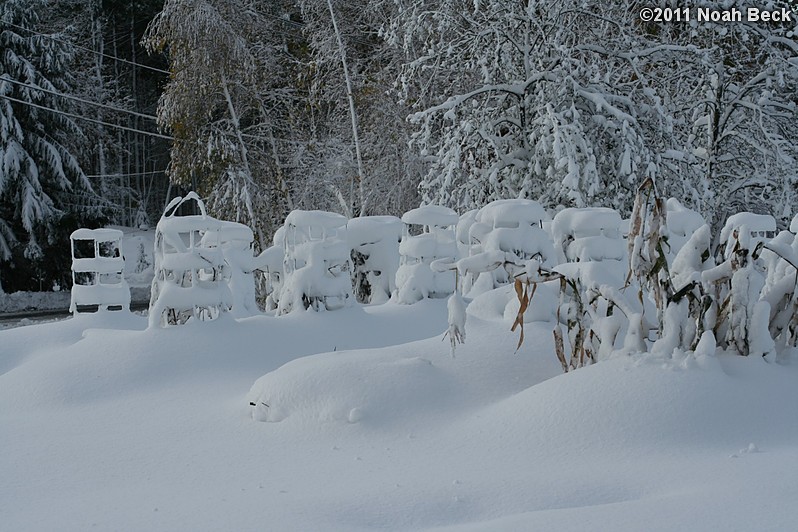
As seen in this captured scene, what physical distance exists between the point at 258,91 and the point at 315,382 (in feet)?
46.9

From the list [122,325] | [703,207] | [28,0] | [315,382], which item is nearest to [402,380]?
[315,382]

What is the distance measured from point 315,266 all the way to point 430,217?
1.28 metres

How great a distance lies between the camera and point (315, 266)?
6.91 metres

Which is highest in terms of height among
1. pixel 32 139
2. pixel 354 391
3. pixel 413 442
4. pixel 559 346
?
pixel 32 139

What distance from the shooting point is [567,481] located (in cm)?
329

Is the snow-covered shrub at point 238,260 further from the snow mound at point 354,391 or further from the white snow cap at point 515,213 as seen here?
the snow mound at point 354,391

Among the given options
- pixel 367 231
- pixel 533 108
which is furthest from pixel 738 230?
pixel 533 108

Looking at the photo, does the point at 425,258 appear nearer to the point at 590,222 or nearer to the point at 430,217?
the point at 430,217

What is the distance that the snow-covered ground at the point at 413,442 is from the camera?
3061 mm

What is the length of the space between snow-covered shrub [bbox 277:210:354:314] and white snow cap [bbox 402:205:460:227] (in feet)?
2.36

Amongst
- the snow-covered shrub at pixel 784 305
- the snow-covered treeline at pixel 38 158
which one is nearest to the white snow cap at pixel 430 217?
the snow-covered shrub at pixel 784 305

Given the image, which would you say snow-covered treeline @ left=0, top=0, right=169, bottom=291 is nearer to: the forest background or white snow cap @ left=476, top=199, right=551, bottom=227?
the forest background

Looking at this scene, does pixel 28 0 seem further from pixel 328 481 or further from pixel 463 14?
pixel 328 481

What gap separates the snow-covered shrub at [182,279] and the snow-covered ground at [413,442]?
0.63m
